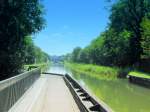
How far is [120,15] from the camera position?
7144cm

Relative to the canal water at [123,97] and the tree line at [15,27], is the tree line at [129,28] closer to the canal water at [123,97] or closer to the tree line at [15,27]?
the tree line at [15,27]

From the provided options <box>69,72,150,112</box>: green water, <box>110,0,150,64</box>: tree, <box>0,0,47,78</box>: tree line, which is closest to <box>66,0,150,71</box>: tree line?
<box>110,0,150,64</box>: tree

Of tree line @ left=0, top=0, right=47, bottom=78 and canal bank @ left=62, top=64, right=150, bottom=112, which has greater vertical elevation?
tree line @ left=0, top=0, right=47, bottom=78

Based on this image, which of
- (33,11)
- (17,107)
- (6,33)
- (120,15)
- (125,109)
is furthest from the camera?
(120,15)

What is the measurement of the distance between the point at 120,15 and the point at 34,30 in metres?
30.0

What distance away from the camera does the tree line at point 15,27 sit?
39.3 meters

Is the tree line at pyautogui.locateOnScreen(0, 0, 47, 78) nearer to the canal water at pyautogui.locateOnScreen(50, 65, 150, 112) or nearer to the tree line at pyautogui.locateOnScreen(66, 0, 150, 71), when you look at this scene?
the canal water at pyautogui.locateOnScreen(50, 65, 150, 112)

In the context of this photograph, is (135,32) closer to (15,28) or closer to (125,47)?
(125,47)

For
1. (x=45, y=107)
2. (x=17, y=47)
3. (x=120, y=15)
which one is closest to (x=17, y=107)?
(x=45, y=107)

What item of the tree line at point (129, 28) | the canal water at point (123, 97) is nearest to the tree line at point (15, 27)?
the canal water at point (123, 97)

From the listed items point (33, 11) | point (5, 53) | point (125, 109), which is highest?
point (33, 11)

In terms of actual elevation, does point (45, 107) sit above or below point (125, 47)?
below

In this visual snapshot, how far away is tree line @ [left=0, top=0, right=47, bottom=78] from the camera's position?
39312 millimetres

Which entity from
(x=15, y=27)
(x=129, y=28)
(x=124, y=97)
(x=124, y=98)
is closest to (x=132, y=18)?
(x=129, y=28)
